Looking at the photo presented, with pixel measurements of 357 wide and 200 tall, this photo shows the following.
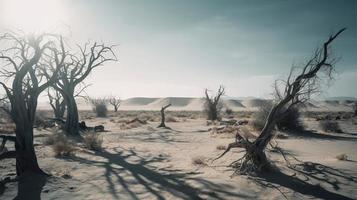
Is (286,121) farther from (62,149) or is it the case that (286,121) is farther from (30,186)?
(30,186)

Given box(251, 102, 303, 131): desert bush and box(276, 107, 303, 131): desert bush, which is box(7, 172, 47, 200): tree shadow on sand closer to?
box(251, 102, 303, 131): desert bush

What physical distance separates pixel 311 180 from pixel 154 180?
4178 mm

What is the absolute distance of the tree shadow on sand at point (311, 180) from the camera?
7.61m

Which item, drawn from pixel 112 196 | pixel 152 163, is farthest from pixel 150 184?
pixel 152 163

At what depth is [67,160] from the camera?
39.2 feet

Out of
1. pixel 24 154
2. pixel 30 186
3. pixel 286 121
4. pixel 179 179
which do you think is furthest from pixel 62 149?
pixel 286 121

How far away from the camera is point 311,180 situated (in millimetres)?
8500

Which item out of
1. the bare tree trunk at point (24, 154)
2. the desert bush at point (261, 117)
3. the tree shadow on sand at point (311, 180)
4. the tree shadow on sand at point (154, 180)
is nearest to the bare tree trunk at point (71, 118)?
the tree shadow on sand at point (154, 180)

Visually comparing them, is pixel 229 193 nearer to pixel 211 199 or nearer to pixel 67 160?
pixel 211 199

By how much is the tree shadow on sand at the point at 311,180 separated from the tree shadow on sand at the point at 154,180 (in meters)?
1.25

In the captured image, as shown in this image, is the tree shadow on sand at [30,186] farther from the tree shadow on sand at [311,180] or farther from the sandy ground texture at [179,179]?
the tree shadow on sand at [311,180]

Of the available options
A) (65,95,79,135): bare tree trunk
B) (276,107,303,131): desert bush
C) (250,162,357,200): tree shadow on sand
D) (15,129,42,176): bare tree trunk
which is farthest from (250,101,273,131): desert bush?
(15,129,42,176): bare tree trunk

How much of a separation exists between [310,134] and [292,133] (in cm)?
112

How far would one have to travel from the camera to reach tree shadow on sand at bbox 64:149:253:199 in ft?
25.3
